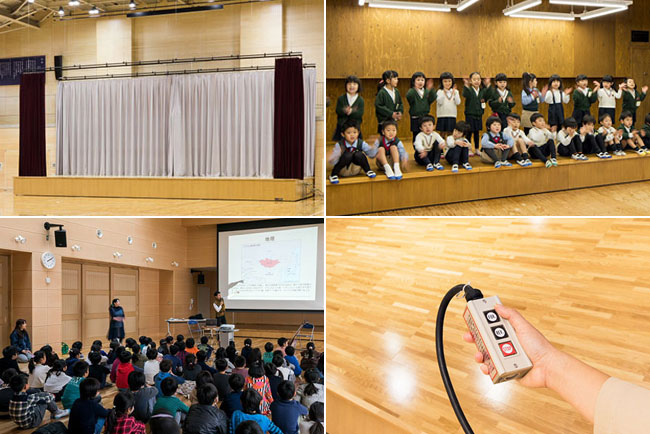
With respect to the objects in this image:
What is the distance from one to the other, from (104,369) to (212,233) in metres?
3.22

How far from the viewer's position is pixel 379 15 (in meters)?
6.29

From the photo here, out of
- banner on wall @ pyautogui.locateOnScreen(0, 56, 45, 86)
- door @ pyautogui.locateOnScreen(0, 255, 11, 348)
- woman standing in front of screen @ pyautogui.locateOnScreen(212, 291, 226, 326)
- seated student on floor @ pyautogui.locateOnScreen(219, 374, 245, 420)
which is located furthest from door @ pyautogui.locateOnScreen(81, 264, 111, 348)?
banner on wall @ pyautogui.locateOnScreen(0, 56, 45, 86)

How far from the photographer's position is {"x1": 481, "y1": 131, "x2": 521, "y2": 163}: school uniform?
423 centimetres

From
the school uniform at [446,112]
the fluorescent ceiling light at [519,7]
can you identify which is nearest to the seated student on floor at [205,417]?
the school uniform at [446,112]

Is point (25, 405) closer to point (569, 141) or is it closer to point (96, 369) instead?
point (96, 369)

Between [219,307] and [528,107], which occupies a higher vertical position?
[528,107]

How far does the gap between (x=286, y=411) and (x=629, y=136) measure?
432 cm

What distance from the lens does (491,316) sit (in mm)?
943

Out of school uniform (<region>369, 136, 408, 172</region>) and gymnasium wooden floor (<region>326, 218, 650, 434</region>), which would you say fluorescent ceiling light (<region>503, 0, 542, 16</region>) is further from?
gymnasium wooden floor (<region>326, 218, 650, 434</region>)

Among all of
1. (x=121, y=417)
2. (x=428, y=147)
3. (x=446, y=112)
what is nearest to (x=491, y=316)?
(x=121, y=417)

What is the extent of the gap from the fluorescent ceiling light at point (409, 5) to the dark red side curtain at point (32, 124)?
16.0 ft

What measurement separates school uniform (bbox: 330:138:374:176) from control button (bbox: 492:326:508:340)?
281 cm

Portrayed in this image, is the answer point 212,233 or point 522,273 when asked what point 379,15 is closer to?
point 212,233

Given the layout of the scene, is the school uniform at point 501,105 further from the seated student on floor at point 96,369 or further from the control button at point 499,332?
the control button at point 499,332
